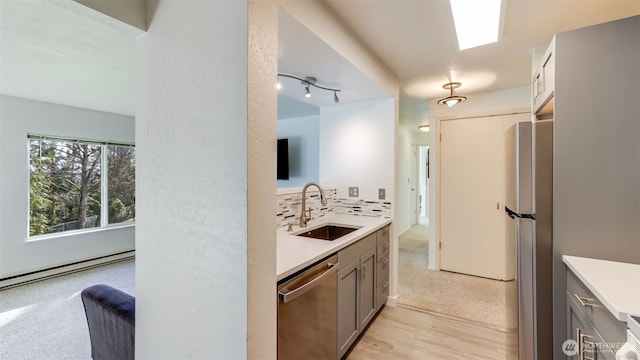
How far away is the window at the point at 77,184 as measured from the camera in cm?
368

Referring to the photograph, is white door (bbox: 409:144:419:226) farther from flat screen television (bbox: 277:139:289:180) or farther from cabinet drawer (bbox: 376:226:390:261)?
cabinet drawer (bbox: 376:226:390:261)

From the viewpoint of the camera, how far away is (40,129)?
11.8 feet

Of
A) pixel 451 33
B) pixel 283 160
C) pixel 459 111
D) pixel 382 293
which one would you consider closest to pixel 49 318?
pixel 382 293

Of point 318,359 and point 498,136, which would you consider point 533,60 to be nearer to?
point 498,136

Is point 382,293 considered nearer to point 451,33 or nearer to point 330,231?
point 330,231

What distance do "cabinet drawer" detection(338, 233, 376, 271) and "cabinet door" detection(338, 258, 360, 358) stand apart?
0.04 meters

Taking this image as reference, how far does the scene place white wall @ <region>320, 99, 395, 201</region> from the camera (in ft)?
9.24

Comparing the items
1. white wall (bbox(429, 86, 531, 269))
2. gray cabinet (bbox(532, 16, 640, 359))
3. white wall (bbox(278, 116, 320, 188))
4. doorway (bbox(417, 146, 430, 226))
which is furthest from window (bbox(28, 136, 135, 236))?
doorway (bbox(417, 146, 430, 226))

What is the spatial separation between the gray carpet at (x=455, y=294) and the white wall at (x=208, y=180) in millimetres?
1801

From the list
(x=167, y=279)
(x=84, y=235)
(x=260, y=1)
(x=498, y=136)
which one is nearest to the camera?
(x=260, y=1)

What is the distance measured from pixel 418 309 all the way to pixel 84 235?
4591mm

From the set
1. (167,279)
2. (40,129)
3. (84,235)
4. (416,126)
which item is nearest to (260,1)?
(167,279)

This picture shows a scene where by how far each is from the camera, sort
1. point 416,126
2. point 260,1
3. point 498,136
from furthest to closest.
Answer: point 416,126
point 498,136
point 260,1

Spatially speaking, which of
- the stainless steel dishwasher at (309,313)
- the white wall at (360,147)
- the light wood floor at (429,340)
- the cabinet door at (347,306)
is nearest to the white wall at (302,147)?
the white wall at (360,147)
